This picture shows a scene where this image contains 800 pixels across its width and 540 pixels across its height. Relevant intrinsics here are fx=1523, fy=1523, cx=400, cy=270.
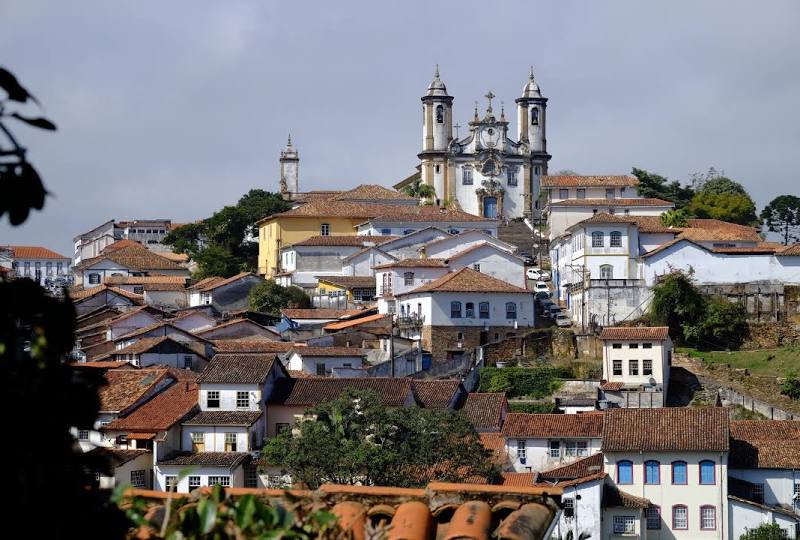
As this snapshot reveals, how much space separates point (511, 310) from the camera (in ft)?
208

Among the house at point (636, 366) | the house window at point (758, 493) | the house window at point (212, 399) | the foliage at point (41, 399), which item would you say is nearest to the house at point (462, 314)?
the house at point (636, 366)

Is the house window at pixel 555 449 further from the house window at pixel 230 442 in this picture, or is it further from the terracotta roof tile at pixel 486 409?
the house window at pixel 230 442

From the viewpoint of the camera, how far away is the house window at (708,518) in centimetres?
4291

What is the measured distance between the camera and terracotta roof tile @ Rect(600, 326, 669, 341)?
184 ft

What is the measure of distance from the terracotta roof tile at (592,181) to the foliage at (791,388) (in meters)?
33.5

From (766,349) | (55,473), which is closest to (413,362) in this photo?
(766,349)

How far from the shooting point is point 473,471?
130ft

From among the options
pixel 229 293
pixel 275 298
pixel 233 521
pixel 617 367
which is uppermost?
pixel 229 293

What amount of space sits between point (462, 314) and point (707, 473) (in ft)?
67.0

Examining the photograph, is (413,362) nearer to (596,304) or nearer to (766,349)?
(596,304)

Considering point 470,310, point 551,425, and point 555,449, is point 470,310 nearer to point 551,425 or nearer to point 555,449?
point 551,425

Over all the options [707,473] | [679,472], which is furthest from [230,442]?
[707,473]

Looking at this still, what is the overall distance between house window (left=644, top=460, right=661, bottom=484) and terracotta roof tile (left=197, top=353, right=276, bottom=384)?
1228 centimetres

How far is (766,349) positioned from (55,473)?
2210 inches
